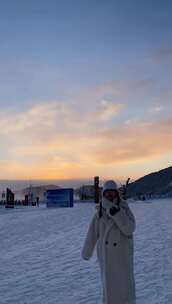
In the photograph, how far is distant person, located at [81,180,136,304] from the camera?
18.5ft

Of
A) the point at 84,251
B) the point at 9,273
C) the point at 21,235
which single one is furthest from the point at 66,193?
the point at 84,251

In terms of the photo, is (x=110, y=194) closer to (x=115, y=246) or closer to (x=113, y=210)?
(x=113, y=210)

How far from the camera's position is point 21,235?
18156mm

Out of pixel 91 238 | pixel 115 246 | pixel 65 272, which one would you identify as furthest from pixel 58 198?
pixel 115 246

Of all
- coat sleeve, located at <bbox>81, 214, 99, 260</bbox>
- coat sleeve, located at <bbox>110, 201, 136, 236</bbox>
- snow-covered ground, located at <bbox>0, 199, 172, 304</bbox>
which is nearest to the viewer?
coat sleeve, located at <bbox>110, 201, 136, 236</bbox>

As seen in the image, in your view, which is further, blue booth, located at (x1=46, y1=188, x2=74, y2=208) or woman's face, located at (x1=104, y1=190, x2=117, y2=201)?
blue booth, located at (x1=46, y1=188, x2=74, y2=208)

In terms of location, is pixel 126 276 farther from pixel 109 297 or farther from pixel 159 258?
pixel 159 258

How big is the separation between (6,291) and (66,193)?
40.8 meters

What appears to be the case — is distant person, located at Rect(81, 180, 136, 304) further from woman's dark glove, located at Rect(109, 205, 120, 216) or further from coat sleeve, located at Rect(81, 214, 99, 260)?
coat sleeve, located at Rect(81, 214, 99, 260)

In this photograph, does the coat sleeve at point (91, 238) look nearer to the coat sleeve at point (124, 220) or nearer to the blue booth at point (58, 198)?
the coat sleeve at point (124, 220)

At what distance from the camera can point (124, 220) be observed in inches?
223

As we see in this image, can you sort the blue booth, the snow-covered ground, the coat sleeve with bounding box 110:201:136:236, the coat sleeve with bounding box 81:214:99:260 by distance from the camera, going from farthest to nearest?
the blue booth, the snow-covered ground, the coat sleeve with bounding box 81:214:99:260, the coat sleeve with bounding box 110:201:136:236

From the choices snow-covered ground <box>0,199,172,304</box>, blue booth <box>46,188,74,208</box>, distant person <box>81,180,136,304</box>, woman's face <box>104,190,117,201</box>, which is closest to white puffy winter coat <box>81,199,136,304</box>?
distant person <box>81,180,136,304</box>

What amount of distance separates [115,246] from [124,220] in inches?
12.9
